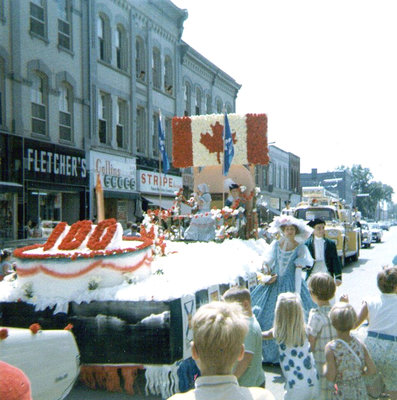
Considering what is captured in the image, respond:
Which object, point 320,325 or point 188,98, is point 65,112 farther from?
point 320,325

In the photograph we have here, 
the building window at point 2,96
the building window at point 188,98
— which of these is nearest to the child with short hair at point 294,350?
the building window at point 2,96

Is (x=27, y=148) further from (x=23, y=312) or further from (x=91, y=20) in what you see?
(x=23, y=312)

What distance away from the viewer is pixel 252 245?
925cm

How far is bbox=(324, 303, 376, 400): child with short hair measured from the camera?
348cm

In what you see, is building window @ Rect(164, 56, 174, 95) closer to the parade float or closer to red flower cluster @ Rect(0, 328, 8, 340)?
the parade float

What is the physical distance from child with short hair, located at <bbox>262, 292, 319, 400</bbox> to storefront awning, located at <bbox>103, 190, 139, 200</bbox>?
16432 millimetres

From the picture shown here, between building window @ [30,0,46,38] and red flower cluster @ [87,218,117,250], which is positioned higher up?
building window @ [30,0,46,38]

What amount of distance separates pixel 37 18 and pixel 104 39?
437 cm

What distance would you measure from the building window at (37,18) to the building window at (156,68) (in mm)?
8383

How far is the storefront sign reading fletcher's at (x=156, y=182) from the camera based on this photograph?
22.9 meters

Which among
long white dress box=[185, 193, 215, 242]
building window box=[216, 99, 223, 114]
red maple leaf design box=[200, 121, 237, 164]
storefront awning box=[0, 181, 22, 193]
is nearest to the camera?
long white dress box=[185, 193, 215, 242]

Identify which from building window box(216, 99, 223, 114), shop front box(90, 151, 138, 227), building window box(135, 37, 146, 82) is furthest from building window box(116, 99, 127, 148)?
building window box(216, 99, 223, 114)

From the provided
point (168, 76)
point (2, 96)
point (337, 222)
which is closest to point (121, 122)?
point (168, 76)

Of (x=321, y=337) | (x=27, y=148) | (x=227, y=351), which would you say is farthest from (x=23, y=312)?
(x=27, y=148)
